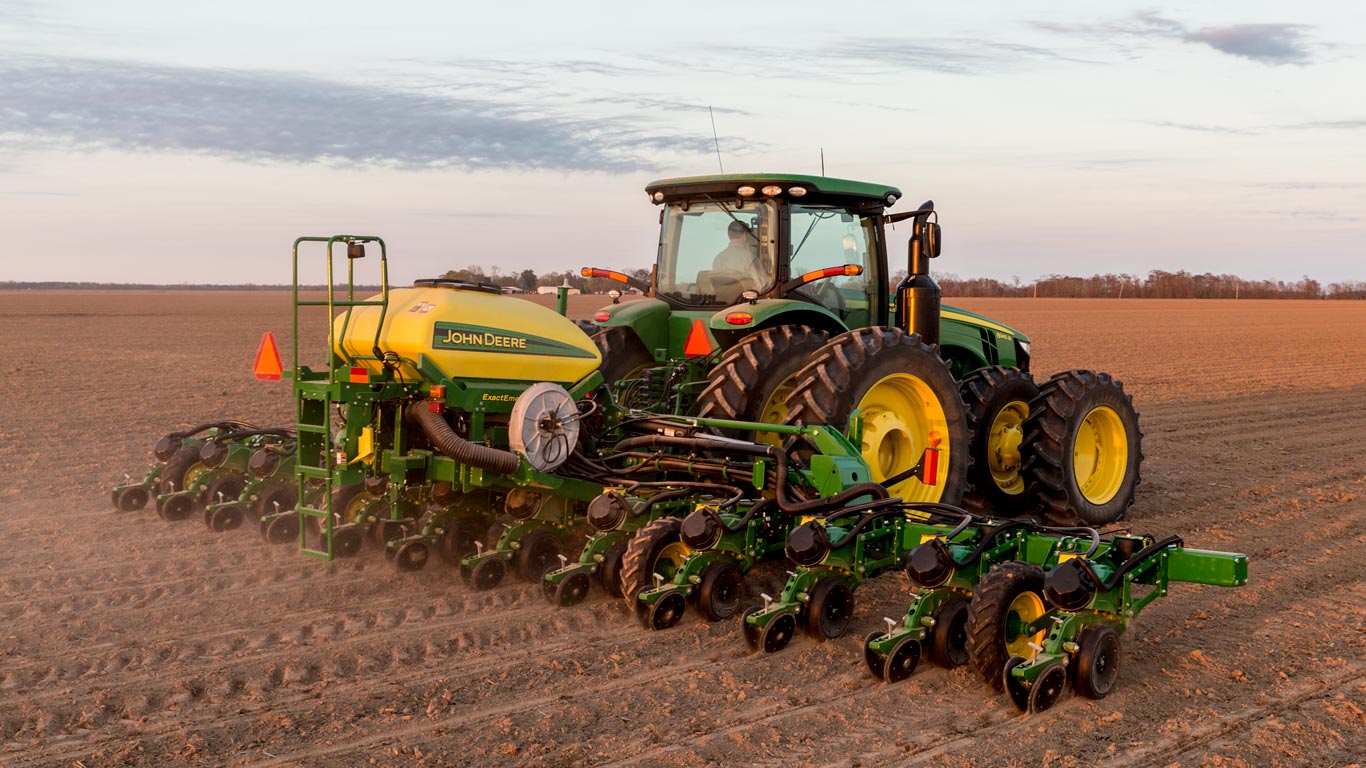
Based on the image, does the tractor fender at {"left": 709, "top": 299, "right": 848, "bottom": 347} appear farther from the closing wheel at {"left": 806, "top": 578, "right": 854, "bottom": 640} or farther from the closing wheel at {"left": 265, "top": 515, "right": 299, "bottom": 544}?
the closing wheel at {"left": 265, "top": 515, "right": 299, "bottom": 544}

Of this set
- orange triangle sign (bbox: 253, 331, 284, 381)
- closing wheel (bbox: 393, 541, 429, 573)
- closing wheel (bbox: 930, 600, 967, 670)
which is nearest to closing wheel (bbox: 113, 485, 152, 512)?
orange triangle sign (bbox: 253, 331, 284, 381)

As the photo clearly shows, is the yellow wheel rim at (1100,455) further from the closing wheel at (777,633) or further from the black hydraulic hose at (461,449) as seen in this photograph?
the black hydraulic hose at (461,449)

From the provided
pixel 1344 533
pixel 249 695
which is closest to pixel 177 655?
pixel 249 695

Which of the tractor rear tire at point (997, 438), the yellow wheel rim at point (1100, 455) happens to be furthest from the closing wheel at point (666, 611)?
the yellow wheel rim at point (1100, 455)

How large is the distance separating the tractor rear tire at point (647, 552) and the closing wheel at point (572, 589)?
0.85 ft

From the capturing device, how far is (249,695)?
14.8ft

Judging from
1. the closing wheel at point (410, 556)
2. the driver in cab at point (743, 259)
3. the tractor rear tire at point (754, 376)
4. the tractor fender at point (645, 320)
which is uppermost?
the driver in cab at point (743, 259)

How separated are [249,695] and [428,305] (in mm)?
2344

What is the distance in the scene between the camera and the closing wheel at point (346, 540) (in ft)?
20.9

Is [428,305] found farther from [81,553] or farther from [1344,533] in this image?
[1344,533]

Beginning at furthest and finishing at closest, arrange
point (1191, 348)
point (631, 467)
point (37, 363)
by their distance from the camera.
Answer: point (1191, 348), point (37, 363), point (631, 467)

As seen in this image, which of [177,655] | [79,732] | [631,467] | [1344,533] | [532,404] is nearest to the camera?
[79,732]

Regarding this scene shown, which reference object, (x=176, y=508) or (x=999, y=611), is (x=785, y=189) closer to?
(x=999, y=611)

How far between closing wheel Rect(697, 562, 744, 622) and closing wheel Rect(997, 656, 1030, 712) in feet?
4.88
